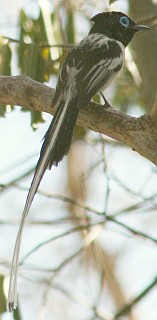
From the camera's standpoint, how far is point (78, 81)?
4.80 m

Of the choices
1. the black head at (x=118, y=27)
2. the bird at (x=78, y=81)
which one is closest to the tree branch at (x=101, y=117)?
the bird at (x=78, y=81)

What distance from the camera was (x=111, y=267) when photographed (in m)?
9.54

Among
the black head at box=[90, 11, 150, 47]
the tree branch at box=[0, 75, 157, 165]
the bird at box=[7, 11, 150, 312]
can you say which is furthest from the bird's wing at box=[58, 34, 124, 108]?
the black head at box=[90, 11, 150, 47]

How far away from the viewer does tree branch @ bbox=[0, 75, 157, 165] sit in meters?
4.44

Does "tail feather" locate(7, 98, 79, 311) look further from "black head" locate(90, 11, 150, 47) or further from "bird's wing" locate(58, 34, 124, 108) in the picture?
"black head" locate(90, 11, 150, 47)

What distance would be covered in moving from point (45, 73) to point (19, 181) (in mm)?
1063

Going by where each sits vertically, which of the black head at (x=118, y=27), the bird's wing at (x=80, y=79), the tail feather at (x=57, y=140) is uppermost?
the black head at (x=118, y=27)

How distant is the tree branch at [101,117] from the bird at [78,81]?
0.10 meters

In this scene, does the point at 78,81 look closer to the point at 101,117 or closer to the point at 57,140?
the point at 101,117

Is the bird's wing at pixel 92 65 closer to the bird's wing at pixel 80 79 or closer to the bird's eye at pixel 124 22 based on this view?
the bird's wing at pixel 80 79

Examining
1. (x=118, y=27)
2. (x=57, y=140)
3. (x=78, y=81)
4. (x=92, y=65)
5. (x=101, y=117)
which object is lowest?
(x=57, y=140)

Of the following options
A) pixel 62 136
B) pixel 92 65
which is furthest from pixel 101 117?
pixel 92 65

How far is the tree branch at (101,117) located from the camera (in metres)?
4.44

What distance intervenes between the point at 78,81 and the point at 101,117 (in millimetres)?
278
